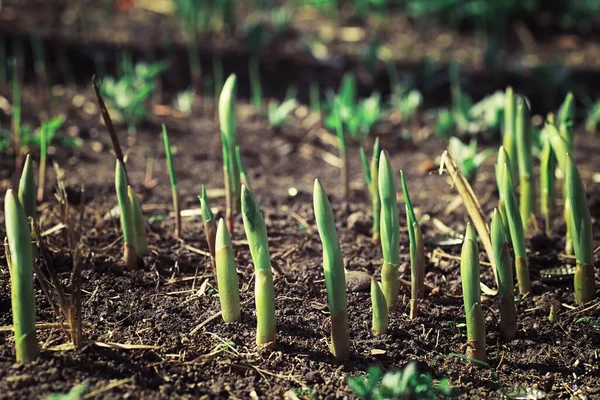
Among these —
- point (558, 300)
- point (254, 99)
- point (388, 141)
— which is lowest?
point (558, 300)

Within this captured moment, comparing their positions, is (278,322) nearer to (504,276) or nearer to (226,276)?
(226,276)

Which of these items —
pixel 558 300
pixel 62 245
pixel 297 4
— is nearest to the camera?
pixel 558 300

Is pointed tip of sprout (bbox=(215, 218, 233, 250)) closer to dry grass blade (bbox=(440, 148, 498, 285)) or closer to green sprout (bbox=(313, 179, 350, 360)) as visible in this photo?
green sprout (bbox=(313, 179, 350, 360))

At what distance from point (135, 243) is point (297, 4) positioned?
9.99ft

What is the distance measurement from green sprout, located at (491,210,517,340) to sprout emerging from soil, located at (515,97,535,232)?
59 centimetres

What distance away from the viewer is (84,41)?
176 inches

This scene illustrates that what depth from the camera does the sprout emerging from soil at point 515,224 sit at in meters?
2.09

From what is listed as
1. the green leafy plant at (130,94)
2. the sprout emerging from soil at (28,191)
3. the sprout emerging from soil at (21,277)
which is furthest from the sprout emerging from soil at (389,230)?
the green leafy plant at (130,94)

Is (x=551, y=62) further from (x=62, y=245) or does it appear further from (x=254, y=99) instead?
(x=62, y=245)

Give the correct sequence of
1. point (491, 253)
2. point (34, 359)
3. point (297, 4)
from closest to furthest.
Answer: point (34, 359) → point (491, 253) → point (297, 4)

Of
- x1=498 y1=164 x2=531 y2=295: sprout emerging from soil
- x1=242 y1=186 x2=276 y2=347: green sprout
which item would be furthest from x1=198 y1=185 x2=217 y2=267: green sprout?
x1=498 y1=164 x2=531 y2=295: sprout emerging from soil

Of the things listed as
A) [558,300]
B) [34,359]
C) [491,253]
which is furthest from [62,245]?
[558,300]

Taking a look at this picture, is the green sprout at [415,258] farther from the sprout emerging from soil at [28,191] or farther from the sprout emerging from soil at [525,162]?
the sprout emerging from soil at [28,191]

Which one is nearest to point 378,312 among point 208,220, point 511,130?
point 208,220
